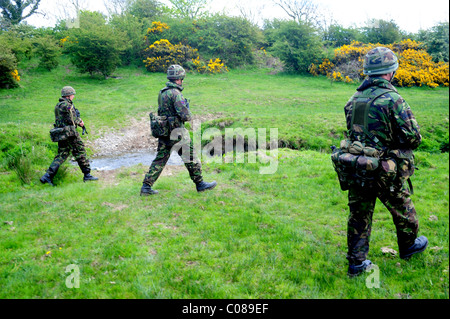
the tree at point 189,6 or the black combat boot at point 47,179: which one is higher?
the tree at point 189,6

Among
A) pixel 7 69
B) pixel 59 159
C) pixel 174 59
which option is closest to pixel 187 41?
pixel 174 59

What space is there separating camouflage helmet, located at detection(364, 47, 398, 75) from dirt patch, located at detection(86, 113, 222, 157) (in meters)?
11.7

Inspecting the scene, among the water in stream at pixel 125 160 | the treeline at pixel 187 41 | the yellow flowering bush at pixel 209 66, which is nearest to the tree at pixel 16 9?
the treeline at pixel 187 41

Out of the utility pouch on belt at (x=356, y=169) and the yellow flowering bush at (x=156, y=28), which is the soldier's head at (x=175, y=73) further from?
the yellow flowering bush at (x=156, y=28)

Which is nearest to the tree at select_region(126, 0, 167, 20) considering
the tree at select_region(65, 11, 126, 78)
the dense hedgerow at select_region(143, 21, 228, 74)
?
the dense hedgerow at select_region(143, 21, 228, 74)

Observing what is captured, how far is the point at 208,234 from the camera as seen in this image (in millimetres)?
5449

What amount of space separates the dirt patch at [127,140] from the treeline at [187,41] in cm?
1109

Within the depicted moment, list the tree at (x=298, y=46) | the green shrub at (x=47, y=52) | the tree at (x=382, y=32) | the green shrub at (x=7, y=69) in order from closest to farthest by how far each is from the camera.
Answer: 1. the green shrub at (x=7, y=69)
2. the green shrub at (x=47, y=52)
3. the tree at (x=298, y=46)
4. the tree at (x=382, y=32)

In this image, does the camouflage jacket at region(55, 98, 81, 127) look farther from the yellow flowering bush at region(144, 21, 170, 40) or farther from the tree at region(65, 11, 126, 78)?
the yellow flowering bush at region(144, 21, 170, 40)

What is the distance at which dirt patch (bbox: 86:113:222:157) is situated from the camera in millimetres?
14039

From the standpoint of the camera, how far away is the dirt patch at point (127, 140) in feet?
46.1

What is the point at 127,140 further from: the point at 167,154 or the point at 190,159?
the point at 190,159

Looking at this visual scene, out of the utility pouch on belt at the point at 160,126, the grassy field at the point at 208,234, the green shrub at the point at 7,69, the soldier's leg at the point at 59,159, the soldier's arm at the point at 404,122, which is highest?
the green shrub at the point at 7,69
